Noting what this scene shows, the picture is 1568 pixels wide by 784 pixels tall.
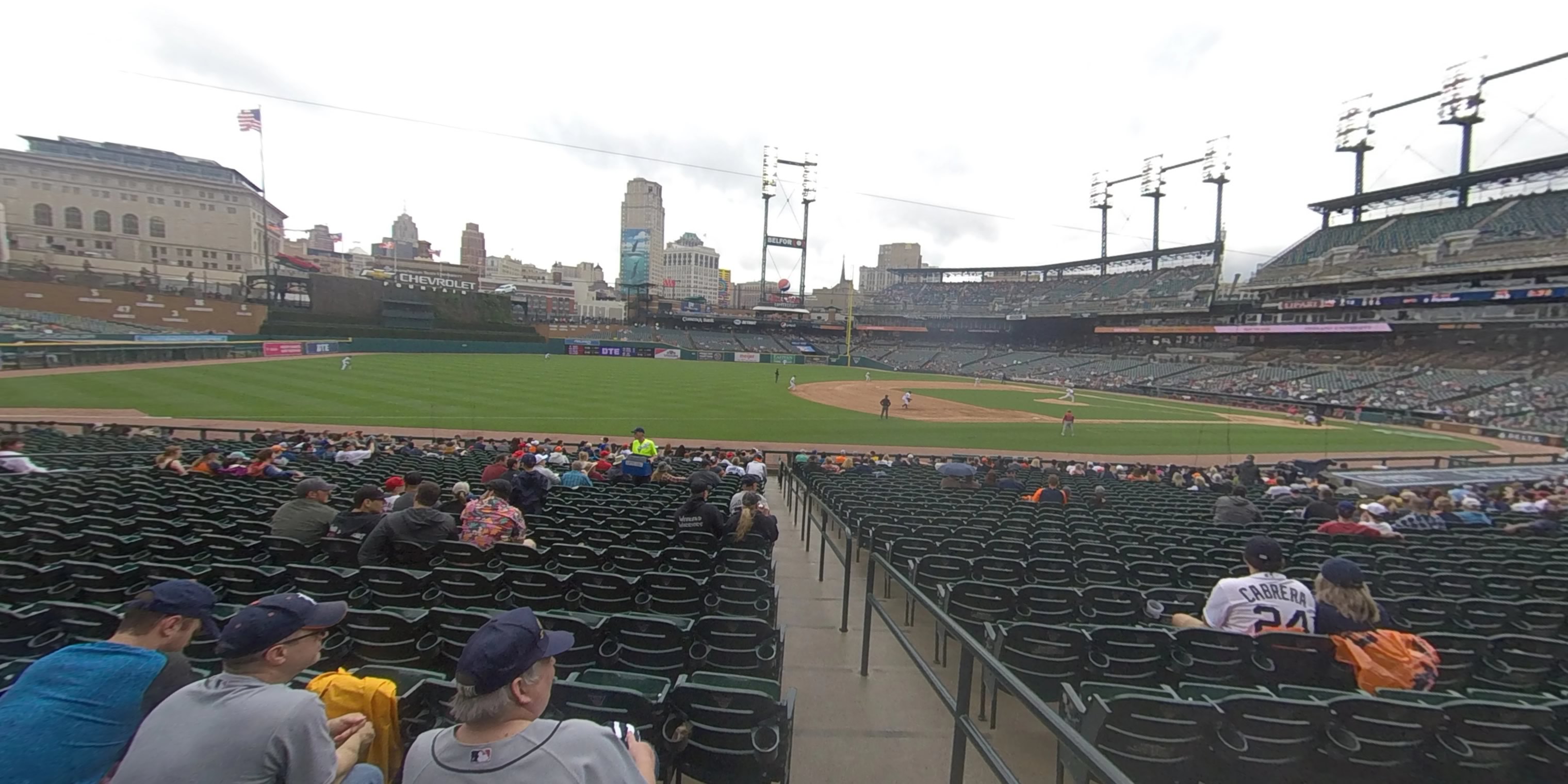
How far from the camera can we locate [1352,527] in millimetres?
8727

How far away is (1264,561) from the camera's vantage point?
4.83 metres

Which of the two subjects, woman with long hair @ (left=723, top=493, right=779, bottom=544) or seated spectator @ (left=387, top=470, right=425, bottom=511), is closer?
woman with long hair @ (left=723, top=493, right=779, bottom=544)

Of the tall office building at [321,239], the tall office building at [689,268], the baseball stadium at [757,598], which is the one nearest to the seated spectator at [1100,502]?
the baseball stadium at [757,598]

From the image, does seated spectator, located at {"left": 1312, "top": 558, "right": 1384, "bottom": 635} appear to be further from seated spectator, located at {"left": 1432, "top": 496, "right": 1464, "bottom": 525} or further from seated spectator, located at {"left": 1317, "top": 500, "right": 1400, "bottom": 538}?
seated spectator, located at {"left": 1432, "top": 496, "right": 1464, "bottom": 525}

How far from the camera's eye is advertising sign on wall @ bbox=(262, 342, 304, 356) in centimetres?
5200

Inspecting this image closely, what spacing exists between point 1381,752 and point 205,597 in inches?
210

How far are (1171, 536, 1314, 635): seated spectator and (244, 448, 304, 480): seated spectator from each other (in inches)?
512

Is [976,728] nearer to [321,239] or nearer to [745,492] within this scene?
[745,492]

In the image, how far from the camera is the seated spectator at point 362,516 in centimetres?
624

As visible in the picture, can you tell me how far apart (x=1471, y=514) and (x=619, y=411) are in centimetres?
2776

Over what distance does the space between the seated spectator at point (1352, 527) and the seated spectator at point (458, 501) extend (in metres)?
11.5

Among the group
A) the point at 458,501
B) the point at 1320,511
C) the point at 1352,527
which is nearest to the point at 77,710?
the point at 458,501

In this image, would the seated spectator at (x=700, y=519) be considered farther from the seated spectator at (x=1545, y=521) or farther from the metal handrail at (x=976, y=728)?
the seated spectator at (x=1545, y=521)

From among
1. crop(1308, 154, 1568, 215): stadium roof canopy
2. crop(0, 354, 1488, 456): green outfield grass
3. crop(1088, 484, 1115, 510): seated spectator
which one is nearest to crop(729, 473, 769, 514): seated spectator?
crop(1088, 484, 1115, 510): seated spectator
